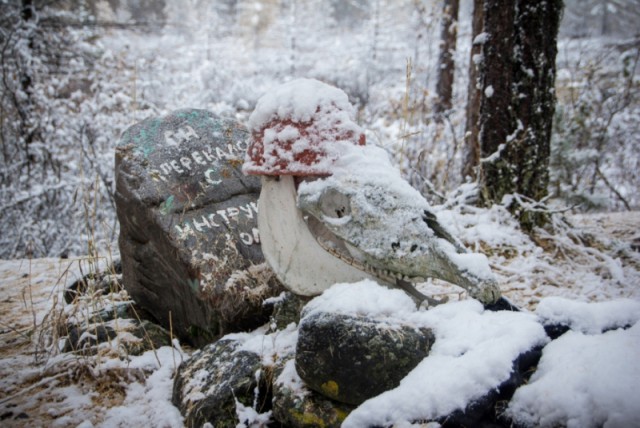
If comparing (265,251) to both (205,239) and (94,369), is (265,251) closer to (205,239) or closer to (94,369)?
A: (205,239)

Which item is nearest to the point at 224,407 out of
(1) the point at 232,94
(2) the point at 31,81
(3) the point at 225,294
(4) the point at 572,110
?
(3) the point at 225,294

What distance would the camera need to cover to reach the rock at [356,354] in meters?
1.47

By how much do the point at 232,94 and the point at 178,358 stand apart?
7.65 m

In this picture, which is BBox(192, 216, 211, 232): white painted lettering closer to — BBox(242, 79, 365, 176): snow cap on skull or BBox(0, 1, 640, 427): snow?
BBox(0, 1, 640, 427): snow

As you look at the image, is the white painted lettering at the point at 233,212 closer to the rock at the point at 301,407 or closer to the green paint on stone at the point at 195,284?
the green paint on stone at the point at 195,284

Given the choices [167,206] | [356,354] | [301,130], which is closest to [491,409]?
[356,354]

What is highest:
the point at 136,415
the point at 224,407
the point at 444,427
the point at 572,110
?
the point at 572,110

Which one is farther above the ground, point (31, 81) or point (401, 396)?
point (31, 81)

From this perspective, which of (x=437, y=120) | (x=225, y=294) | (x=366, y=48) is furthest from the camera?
(x=366, y=48)

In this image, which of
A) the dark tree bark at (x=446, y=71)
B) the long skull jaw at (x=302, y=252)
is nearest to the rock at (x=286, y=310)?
the long skull jaw at (x=302, y=252)

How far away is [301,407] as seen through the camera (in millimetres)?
1561

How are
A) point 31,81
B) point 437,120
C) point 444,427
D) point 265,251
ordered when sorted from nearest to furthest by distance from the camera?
point 444,427, point 265,251, point 31,81, point 437,120

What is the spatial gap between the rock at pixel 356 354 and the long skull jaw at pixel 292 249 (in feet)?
1.23

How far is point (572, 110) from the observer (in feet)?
21.9
